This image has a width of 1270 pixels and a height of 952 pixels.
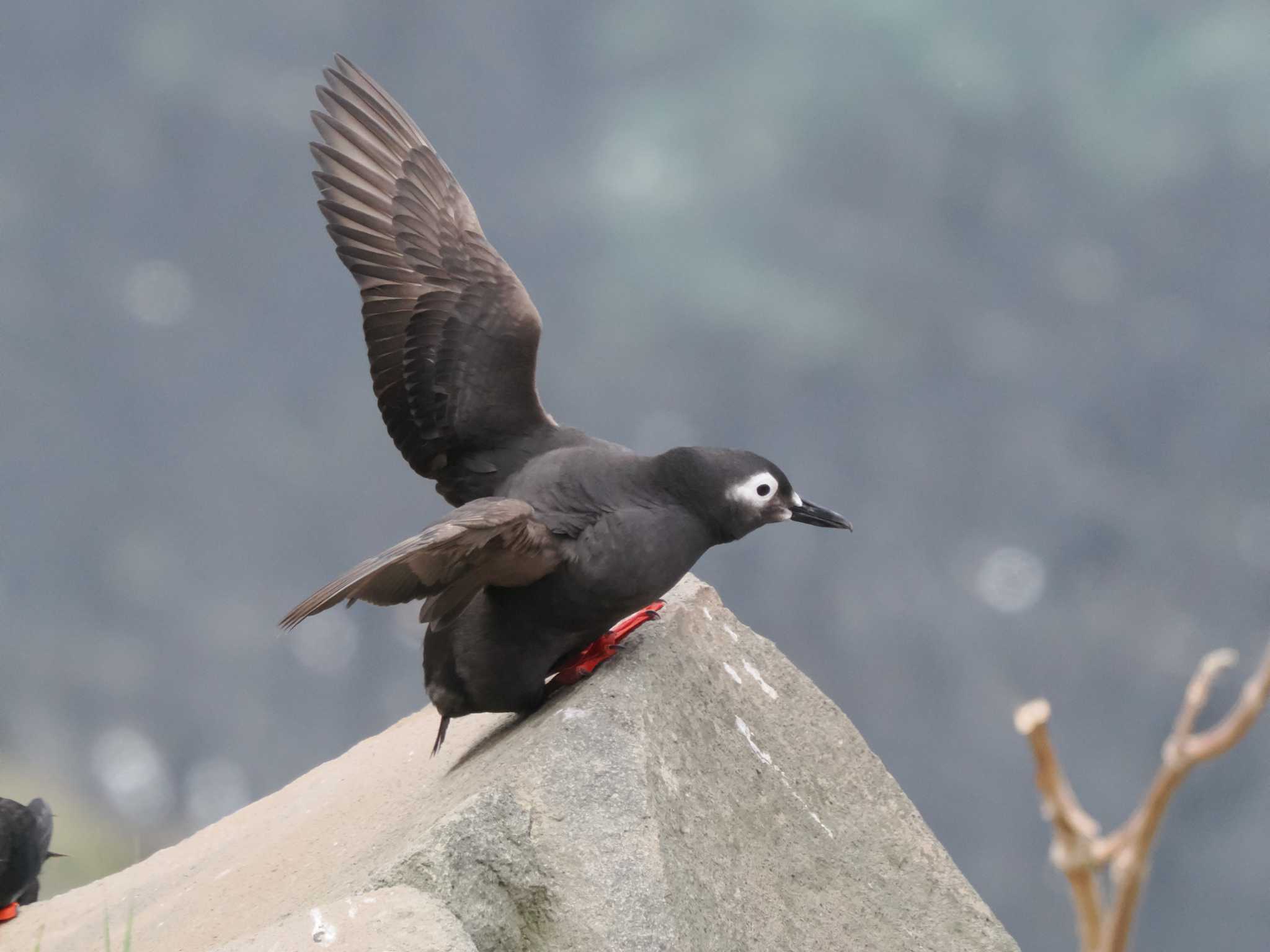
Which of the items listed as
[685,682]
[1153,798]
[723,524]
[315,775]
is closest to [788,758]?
[685,682]

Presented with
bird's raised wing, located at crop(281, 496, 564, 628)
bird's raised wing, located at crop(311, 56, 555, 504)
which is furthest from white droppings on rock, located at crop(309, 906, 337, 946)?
bird's raised wing, located at crop(311, 56, 555, 504)

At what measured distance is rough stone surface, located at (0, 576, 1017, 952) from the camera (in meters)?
3.47

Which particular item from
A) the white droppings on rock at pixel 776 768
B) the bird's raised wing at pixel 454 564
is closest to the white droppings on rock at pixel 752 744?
the white droppings on rock at pixel 776 768

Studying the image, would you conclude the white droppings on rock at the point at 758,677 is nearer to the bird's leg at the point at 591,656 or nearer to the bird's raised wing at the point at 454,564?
the bird's leg at the point at 591,656

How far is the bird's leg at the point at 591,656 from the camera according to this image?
414cm

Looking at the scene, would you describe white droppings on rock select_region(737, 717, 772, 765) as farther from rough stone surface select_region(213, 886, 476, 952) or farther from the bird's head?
rough stone surface select_region(213, 886, 476, 952)

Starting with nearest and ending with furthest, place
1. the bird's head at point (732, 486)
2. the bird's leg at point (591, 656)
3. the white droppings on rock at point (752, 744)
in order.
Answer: the bird's head at point (732, 486) < the bird's leg at point (591, 656) < the white droppings on rock at point (752, 744)

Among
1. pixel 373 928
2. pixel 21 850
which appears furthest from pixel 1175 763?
pixel 21 850

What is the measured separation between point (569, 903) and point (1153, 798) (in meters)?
2.54

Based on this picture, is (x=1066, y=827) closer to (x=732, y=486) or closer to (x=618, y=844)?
(x=618, y=844)

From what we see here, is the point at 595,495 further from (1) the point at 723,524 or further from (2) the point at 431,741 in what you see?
(2) the point at 431,741

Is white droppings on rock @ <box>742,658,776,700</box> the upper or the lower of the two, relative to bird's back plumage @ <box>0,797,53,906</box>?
upper

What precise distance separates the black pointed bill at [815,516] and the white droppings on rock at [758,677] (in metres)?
0.57

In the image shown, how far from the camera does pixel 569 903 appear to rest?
3.48m
